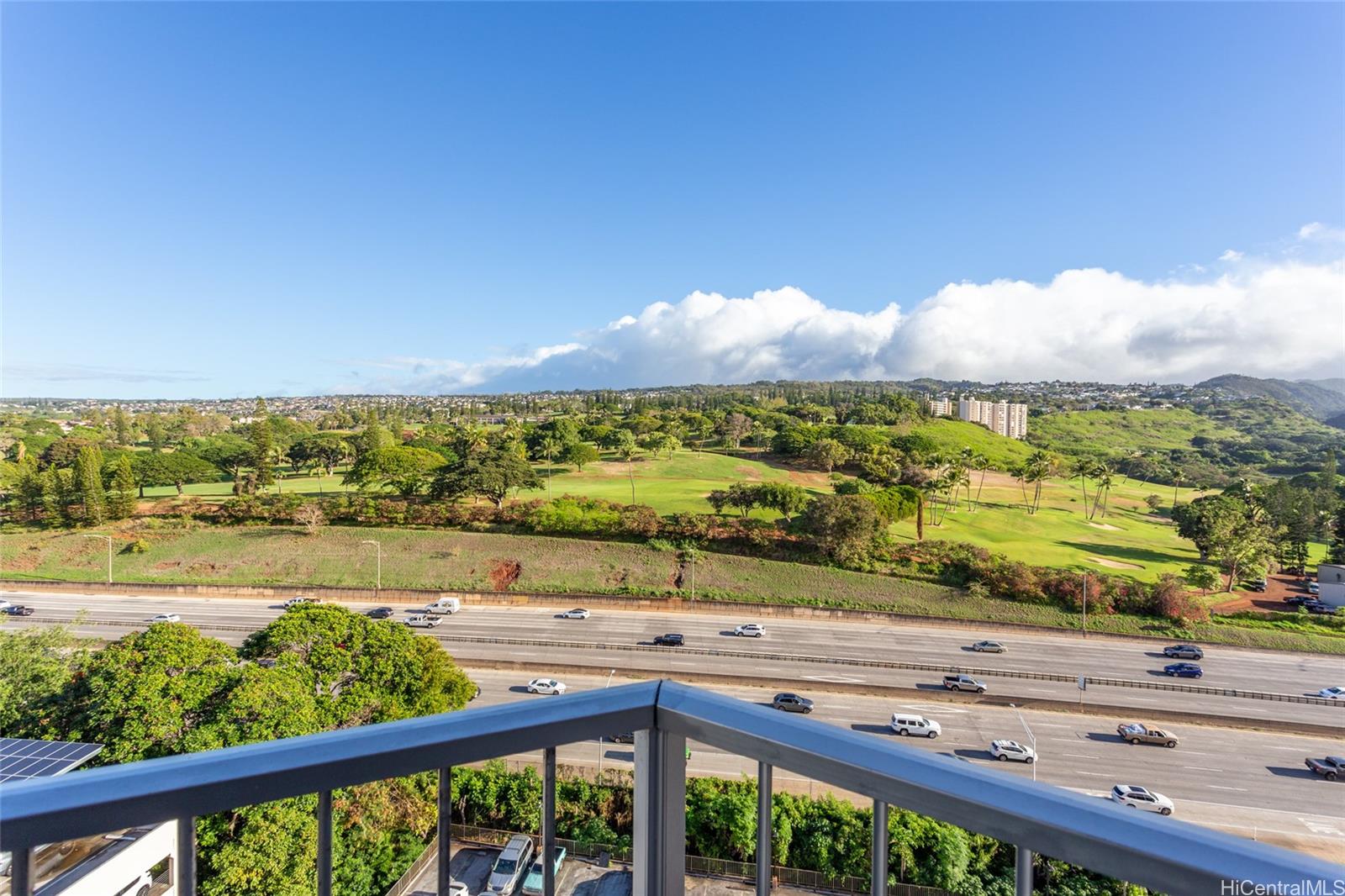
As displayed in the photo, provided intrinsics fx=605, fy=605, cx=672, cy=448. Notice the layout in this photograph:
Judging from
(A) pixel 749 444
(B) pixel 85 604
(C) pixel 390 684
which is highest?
(A) pixel 749 444

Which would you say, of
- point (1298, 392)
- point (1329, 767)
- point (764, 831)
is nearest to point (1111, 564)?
point (1329, 767)

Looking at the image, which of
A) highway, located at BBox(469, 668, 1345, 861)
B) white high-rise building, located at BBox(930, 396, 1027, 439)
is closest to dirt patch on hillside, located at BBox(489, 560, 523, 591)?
highway, located at BBox(469, 668, 1345, 861)

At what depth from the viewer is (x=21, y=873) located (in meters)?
0.78

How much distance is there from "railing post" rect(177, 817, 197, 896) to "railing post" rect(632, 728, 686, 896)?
652mm

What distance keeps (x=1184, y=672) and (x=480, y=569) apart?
906 inches

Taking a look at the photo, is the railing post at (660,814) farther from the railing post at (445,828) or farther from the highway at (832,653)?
the highway at (832,653)

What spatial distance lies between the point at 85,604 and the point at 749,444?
119 feet

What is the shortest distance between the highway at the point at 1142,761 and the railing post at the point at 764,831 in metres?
8.91

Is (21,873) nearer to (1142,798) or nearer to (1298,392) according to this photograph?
(1142,798)

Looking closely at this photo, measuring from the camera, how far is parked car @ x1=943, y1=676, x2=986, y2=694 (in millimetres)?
14906

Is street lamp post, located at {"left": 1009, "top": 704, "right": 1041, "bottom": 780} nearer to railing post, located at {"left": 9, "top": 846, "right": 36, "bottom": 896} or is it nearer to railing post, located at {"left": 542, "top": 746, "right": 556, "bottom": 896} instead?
railing post, located at {"left": 542, "top": 746, "right": 556, "bottom": 896}

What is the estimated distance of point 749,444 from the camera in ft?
149

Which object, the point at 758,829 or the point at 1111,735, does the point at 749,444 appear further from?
the point at 758,829

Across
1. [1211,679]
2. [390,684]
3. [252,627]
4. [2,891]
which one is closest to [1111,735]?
[1211,679]
